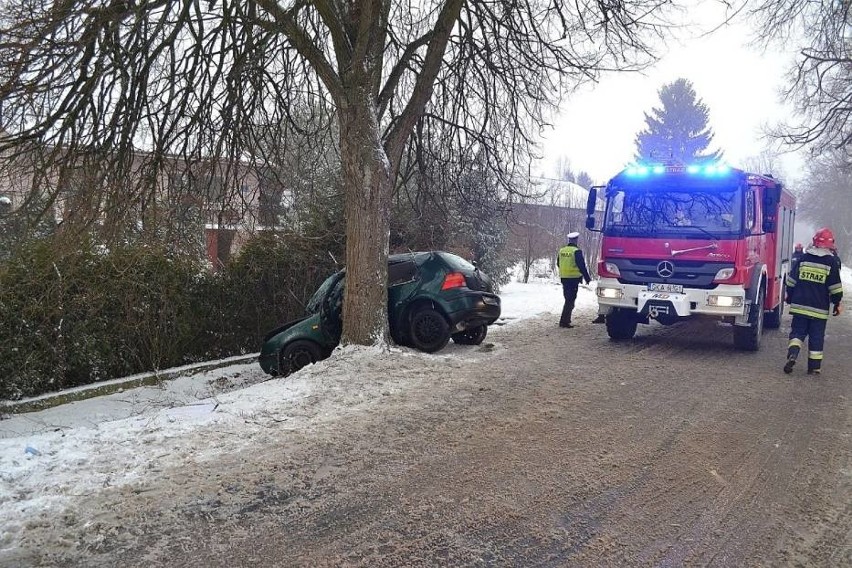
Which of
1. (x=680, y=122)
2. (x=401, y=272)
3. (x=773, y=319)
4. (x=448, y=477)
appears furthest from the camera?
(x=680, y=122)

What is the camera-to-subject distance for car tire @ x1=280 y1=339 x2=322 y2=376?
326 inches

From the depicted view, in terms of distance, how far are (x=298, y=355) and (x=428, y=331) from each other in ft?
6.34

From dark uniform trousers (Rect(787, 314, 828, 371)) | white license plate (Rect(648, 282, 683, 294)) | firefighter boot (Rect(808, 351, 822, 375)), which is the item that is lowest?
firefighter boot (Rect(808, 351, 822, 375))

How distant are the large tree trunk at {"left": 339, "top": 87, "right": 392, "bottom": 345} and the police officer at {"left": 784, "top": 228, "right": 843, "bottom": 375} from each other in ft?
17.3

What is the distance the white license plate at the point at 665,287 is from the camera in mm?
8266

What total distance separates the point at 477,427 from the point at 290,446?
158 cm

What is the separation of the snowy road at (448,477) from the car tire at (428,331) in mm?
1690

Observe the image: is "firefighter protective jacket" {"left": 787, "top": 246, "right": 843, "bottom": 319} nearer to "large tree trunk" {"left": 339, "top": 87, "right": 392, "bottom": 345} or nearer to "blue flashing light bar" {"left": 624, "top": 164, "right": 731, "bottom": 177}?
"blue flashing light bar" {"left": 624, "top": 164, "right": 731, "bottom": 177}

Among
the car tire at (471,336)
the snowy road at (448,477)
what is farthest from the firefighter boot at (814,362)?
the car tire at (471,336)

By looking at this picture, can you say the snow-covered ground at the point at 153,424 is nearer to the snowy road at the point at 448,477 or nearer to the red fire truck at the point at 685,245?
the snowy road at the point at 448,477

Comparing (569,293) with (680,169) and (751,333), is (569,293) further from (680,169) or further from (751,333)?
(751,333)

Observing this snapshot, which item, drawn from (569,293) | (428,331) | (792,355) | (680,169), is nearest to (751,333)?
(792,355)

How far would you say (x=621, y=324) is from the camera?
929 centimetres

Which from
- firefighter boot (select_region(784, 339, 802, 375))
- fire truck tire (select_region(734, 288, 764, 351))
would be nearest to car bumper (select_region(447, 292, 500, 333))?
fire truck tire (select_region(734, 288, 764, 351))
